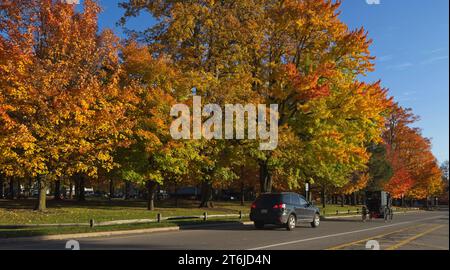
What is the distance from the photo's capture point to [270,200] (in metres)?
22.7

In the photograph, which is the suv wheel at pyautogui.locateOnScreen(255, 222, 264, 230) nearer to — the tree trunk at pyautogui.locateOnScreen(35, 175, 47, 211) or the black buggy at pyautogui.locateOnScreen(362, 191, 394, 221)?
the tree trunk at pyautogui.locateOnScreen(35, 175, 47, 211)

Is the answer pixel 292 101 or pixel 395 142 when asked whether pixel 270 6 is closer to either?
pixel 292 101

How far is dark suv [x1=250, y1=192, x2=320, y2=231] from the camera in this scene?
2219 centimetres

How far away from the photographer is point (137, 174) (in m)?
31.7

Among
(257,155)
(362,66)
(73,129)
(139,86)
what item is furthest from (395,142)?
(73,129)

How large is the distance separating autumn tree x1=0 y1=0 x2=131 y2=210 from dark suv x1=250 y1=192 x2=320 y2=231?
30.0ft

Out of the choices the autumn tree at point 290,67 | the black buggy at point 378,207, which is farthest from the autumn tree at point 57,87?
the black buggy at point 378,207

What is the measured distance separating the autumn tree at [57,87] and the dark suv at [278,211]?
9.13 m

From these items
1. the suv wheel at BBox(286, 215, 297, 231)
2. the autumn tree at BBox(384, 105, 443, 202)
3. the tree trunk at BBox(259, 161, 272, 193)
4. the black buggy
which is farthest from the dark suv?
the autumn tree at BBox(384, 105, 443, 202)

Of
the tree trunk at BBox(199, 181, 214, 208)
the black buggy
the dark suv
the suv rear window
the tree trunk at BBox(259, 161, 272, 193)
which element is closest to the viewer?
the dark suv

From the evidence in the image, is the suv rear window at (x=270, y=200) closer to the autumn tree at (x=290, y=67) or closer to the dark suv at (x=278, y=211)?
the dark suv at (x=278, y=211)

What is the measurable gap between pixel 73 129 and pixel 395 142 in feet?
193

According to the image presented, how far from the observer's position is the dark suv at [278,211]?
22.2 meters

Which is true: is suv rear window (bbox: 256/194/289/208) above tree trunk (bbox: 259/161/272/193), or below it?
below
